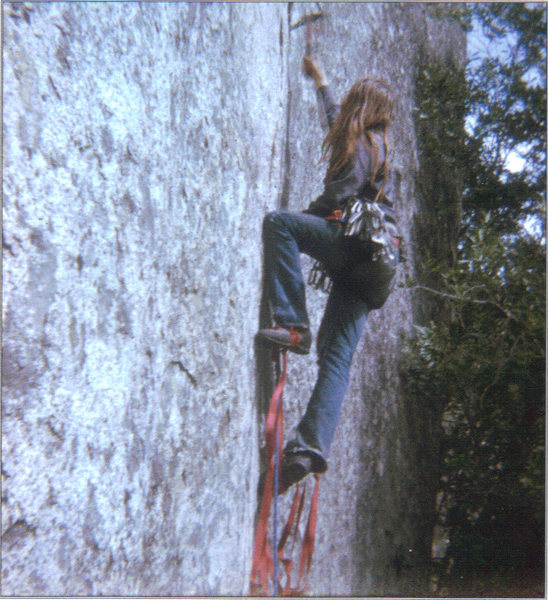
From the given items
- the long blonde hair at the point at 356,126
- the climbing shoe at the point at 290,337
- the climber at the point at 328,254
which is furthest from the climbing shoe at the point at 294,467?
the long blonde hair at the point at 356,126

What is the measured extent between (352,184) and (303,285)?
1.30 ft

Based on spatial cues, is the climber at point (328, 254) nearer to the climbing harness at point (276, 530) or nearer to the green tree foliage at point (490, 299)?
the climbing harness at point (276, 530)

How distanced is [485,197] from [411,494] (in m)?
1.22

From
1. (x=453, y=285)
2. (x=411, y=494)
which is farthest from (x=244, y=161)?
(x=411, y=494)

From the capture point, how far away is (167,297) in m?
1.73

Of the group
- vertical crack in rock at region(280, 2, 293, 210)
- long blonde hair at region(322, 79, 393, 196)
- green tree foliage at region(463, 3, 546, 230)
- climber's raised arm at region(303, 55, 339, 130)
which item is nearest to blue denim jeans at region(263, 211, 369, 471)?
vertical crack in rock at region(280, 2, 293, 210)

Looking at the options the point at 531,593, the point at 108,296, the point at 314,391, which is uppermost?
the point at 108,296

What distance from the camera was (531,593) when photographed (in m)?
2.05

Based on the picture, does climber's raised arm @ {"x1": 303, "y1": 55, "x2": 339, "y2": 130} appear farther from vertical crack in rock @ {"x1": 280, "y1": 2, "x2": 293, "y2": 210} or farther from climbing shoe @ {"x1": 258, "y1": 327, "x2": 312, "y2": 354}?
climbing shoe @ {"x1": 258, "y1": 327, "x2": 312, "y2": 354}

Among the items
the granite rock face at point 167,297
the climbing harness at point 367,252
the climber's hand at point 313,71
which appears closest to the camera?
the granite rock face at point 167,297

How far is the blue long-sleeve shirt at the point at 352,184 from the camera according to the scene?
2094 millimetres

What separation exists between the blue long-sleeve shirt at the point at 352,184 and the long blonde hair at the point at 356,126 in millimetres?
16

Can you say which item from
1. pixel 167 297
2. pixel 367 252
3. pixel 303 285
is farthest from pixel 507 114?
pixel 167 297

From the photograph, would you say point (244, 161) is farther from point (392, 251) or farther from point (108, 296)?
point (108, 296)
